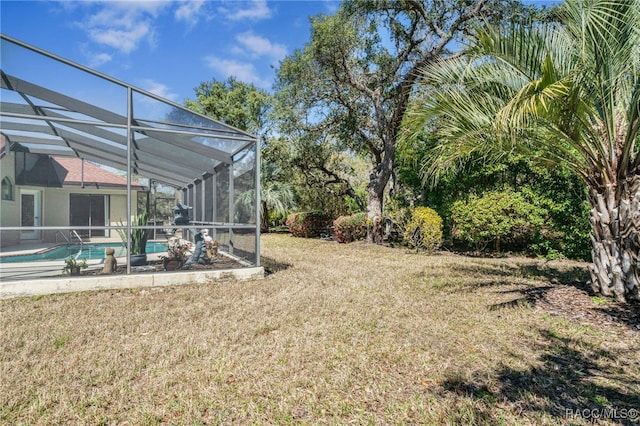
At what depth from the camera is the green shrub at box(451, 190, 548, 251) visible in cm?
920

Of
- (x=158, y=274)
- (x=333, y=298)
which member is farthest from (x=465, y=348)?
(x=158, y=274)

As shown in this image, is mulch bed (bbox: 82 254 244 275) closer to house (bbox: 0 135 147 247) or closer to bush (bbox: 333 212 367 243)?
house (bbox: 0 135 147 247)

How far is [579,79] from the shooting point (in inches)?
161

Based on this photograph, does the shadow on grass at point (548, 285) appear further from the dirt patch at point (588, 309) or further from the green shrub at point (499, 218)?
the green shrub at point (499, 218)

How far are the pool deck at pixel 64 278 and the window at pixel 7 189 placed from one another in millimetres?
856

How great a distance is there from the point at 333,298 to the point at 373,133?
10.6 m

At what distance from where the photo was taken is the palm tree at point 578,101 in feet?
13.4

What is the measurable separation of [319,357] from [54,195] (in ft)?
25.9

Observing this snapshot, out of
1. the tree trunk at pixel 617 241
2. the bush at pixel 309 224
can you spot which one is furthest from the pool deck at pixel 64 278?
the bush at pixel 309 224

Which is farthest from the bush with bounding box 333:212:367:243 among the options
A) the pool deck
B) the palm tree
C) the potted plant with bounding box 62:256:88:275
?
the potted plant with bounding box 62:256:88:275

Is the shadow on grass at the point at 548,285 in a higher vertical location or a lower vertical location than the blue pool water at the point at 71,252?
lower

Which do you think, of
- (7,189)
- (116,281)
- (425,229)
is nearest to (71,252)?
(116,281)

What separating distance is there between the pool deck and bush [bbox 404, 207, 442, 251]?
6.26m

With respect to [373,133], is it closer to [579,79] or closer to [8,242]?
[579,79]
